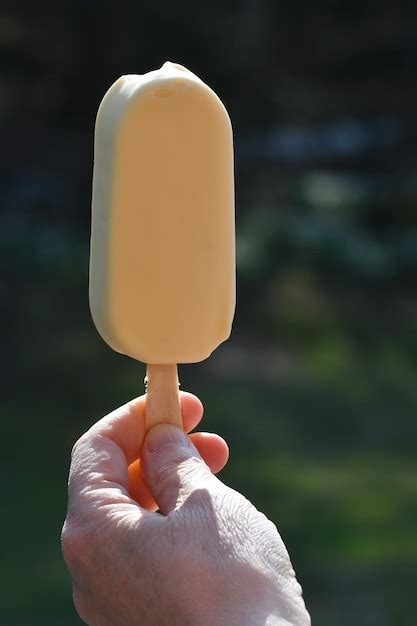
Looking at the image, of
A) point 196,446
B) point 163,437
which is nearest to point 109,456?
point 163,437

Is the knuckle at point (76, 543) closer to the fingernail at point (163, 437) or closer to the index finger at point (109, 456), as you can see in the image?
the index finger at point (109, 456)

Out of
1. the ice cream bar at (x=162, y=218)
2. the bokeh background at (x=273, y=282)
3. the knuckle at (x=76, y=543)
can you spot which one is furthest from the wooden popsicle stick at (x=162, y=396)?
the bokeh background at (x=273, y=282)

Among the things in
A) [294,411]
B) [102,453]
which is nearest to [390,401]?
[294,411]

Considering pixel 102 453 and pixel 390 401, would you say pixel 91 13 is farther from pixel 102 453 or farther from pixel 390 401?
pixel 102 453

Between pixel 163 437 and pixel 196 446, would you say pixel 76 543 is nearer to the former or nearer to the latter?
pixel 163 437

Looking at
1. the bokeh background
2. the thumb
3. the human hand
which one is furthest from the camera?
the bokeh background

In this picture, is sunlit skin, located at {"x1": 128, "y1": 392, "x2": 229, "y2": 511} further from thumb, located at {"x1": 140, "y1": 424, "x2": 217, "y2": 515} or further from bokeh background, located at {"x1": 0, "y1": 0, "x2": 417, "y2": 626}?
bokeh background, located at {"x1": 0, "y1": 0, "x2": 417, "y2": 626}

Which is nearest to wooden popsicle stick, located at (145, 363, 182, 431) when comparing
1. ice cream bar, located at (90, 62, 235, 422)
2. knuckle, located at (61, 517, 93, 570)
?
ice cream bar, located at (90, 62, 235, 422)

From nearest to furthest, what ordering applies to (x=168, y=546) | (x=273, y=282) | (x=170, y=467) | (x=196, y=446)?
(x=168, y=546)
(x=170, y=467)
(x=196, y=446)
(x=273, y=282)

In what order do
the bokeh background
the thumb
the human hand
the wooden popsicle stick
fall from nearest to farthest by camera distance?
the human hand, the thumb, the wooden popsicle stick, the bokeh background
